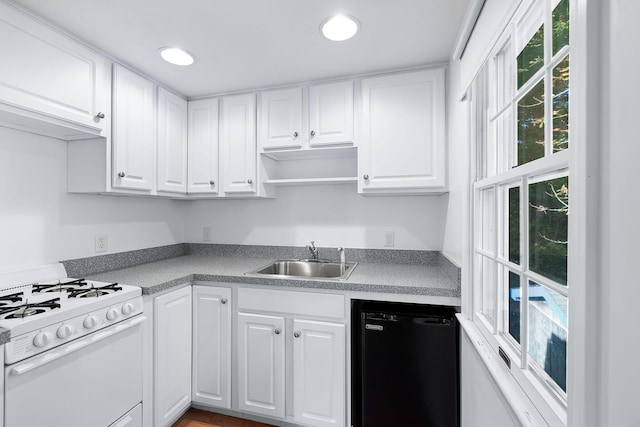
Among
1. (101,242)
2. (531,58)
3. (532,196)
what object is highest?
(531,58)

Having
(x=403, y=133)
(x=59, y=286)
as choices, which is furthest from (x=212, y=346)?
(x=403, y=133)

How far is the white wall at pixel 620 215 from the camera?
1.35 feet

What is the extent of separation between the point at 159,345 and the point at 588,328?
1.91 metres

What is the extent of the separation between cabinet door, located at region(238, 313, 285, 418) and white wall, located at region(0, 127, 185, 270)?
1156 mm

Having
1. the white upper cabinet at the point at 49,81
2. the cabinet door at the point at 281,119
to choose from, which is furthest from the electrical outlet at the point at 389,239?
the white upper cabinet at the point at 49,81

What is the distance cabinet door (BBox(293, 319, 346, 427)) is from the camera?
1659 millimetres

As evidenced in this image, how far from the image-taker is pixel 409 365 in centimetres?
151

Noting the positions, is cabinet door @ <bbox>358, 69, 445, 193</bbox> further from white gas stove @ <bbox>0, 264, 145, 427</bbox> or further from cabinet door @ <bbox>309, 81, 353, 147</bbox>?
white gas stove @ <bbox>0, 264, 145, 427</bbox>

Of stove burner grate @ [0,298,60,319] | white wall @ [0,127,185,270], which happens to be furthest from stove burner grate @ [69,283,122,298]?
white wall @ [0,127,185,270]

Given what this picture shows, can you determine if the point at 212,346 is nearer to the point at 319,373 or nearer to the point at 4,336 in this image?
the point at 319,373

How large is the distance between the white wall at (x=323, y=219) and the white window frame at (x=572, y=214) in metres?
1.01

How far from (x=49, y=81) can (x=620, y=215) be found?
2.17m

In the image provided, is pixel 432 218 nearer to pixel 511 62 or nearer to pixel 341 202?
pixel 341 202

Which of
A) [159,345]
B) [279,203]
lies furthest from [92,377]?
[279,203]
